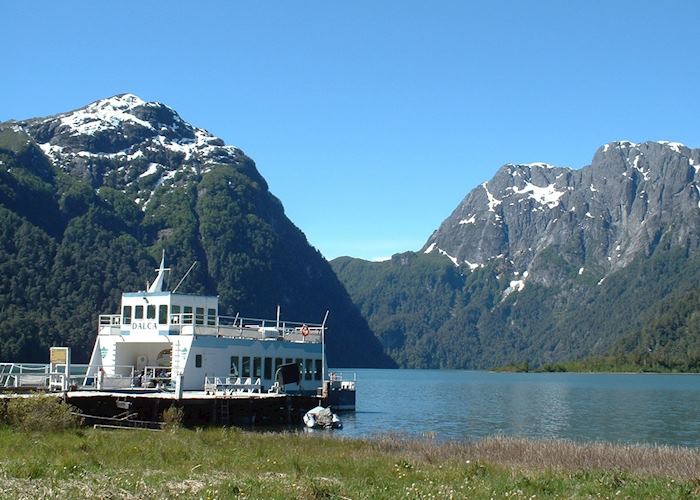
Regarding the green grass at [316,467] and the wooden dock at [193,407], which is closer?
the green grass at [316,467]

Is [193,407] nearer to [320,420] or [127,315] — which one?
[320,420]

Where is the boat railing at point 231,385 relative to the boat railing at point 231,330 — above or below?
below

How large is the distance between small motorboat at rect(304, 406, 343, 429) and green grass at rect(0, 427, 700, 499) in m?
15.2

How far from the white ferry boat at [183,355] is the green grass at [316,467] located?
16492 millimetres

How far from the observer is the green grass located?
793 inches

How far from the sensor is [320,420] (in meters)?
51.0

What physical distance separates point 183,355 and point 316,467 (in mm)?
28209

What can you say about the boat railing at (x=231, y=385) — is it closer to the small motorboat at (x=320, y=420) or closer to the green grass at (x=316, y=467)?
the small motorboat at (x=320, y=420)

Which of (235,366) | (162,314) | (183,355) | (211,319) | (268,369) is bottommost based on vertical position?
(268,369)

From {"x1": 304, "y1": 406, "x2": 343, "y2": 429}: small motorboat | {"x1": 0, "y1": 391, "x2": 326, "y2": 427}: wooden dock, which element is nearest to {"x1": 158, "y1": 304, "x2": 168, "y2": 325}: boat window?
{"x1": 0, "y1": 391, "x2": 326, "y2": 427}: wooden dock

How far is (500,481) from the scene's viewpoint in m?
23.2

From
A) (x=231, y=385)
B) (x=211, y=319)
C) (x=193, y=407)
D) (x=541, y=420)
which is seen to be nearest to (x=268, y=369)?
(x=211, y=319)

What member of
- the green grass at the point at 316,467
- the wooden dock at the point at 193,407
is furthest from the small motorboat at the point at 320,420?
the green grass at the point at 316,467

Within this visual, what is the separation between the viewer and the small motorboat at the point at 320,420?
50812 millimetres
